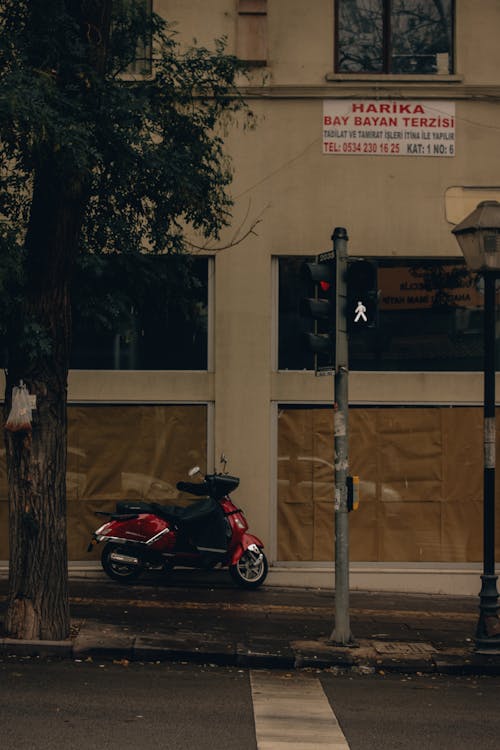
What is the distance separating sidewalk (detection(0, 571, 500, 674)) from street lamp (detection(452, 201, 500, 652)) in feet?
2.28

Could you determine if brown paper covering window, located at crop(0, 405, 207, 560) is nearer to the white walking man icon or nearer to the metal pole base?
the white walking man icon

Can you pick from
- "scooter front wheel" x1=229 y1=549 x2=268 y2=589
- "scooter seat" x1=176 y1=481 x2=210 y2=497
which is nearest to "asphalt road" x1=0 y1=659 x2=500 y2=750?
"scooter front wheel" x1=229 y1=549 x2=268 y2=589

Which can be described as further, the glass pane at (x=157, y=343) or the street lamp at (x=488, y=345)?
the glass pane at (x=157, y=343)

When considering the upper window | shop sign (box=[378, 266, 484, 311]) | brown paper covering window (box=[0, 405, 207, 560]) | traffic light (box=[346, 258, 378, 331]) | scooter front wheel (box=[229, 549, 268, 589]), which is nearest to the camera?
traffic light (box=[346, 258, 378, 331])

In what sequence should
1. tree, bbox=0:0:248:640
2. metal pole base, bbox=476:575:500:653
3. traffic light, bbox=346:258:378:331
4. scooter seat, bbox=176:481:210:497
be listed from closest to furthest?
tree, bbox=0:0:248:640 → metal pole base, bbox=476:575:500:653 → traffic light, bbox=346:258:378:331 → scooter seat, bbox=176:481:210:497

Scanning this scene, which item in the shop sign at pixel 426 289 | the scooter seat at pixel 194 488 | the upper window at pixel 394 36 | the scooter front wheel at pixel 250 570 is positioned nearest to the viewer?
the scooter front wheel at pixel 250 570

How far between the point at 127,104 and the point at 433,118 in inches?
221

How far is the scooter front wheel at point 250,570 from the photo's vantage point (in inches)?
550

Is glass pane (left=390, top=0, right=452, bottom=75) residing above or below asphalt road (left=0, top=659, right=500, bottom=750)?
above

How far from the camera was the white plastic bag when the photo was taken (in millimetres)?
10484

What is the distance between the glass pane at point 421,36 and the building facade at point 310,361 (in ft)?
0.71

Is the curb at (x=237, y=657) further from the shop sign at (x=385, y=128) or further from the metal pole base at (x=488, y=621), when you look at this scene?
the shop sign at (x=385, y=128)

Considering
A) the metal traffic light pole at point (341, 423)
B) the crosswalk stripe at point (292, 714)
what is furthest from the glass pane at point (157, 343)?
the crosswalk stripe at point (292, 714)

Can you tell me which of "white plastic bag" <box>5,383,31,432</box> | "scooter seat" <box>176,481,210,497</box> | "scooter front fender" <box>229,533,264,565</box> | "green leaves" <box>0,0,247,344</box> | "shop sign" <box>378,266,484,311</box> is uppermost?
"green leaves" <box>0,0,247,344</box>
